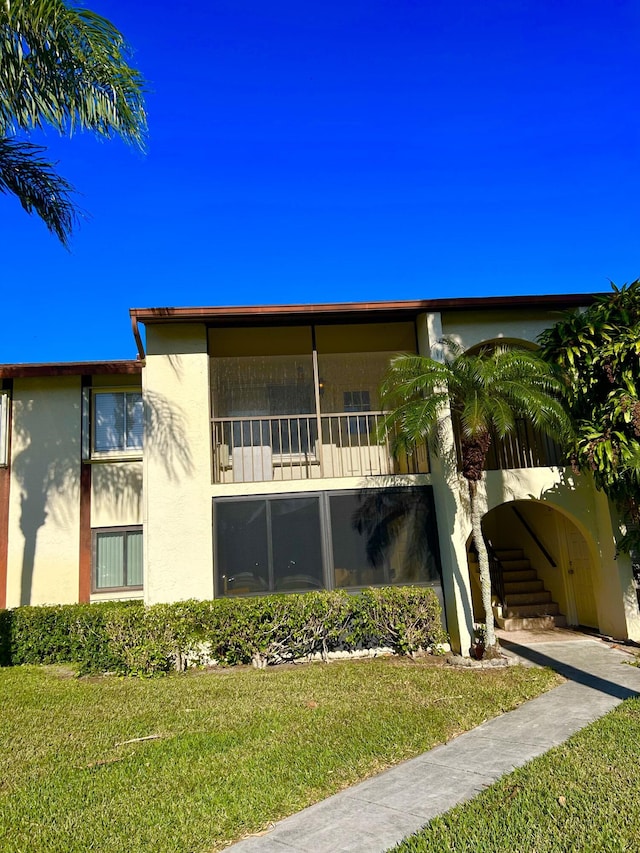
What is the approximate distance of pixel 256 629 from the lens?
938 cm

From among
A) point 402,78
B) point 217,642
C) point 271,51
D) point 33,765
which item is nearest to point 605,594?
point 217,642

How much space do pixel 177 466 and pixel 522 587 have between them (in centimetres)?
766

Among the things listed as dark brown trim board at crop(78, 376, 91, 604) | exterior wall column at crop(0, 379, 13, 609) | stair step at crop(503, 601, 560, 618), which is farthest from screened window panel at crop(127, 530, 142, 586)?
stair step at crop(503, 601, 560, 618)

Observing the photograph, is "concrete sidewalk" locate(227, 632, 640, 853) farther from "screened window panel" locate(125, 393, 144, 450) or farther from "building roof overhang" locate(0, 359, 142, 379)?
"building roof overhang" locate(0, 359, 142, 379)

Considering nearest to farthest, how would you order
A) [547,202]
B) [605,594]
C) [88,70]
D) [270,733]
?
[270,733], [88,70], [605,594], [547,202]

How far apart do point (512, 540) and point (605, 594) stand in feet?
11.5

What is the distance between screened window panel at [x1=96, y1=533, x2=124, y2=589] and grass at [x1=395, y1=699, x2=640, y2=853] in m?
10.2

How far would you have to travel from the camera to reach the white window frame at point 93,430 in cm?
1334

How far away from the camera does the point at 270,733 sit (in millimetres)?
6000

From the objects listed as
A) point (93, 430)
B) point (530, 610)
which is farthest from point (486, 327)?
point (93, 430)

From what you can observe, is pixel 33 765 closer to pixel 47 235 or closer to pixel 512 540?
pixel 47 235

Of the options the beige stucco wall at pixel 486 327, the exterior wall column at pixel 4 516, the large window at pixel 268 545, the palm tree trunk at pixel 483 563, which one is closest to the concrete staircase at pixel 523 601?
the palm tree trunk at pixel 483 563

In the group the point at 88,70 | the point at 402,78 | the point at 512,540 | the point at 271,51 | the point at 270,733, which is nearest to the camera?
the point at 270,733

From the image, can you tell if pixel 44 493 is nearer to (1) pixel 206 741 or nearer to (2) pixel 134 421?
(2) pixel 134 421
